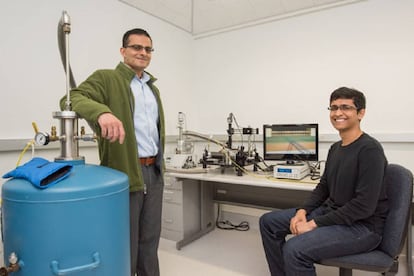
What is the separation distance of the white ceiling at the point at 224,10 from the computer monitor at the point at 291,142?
1236mm

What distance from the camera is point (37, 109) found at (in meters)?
1.98

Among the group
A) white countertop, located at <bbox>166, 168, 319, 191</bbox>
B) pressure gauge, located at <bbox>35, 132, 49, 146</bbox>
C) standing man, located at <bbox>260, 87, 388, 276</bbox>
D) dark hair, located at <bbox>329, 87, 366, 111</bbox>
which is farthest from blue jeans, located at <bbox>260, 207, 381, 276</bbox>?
pressure gauge, located at <bbox>35, 132, 49, 146</bbox>

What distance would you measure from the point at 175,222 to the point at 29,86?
1644mm

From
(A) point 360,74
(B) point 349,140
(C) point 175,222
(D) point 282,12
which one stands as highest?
(D) point 282,12

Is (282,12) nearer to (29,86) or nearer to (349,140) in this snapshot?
(349,140)

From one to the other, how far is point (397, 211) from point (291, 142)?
3.36 feet

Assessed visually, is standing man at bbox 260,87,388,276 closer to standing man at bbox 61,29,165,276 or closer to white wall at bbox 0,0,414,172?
standing man at bbox 61,29,165,276

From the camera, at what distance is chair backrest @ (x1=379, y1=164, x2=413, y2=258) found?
1301mm

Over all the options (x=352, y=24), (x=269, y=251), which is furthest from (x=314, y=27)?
(x=269, y=251)

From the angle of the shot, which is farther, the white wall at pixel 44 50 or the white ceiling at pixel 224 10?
the white ceiling at pixel 224 10

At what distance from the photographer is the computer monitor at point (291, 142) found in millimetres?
2227

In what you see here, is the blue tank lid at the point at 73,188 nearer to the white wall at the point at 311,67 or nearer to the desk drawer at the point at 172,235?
the desk drawer at the point at 172,235

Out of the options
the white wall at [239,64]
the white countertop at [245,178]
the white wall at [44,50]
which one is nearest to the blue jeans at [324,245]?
the white countertop at [245,178]

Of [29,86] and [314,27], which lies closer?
[29,86]
